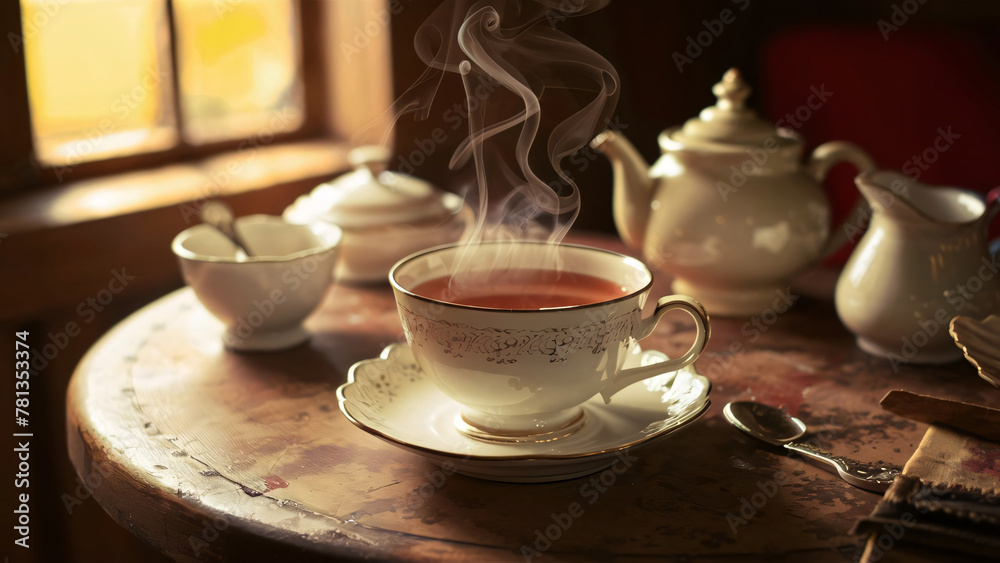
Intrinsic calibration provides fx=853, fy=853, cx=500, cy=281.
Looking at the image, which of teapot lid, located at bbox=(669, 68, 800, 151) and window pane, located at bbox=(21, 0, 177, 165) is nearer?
teapot lid, located at bbox=(669, 68, 800, 151)

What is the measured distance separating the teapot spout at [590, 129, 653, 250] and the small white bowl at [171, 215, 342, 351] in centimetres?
46

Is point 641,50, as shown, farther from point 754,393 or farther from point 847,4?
point 754,393

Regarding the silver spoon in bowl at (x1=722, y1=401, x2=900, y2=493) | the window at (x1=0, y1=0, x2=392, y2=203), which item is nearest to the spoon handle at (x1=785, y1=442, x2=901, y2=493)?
the silver spoon in bowl at (x1=722, y1=401, x2=900, y2=493)

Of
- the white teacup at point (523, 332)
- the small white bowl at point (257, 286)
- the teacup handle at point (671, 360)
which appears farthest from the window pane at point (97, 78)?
the teacup handle at point (671, 360)

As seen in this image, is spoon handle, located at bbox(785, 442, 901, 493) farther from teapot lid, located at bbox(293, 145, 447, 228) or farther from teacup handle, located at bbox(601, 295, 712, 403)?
teapot lid, located at bbox(293, 145, 447, 228)

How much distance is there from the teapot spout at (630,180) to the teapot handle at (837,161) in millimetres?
262

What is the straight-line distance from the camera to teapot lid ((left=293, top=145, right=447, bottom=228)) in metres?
1.49

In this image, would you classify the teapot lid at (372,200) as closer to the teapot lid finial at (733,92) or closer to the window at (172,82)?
the teapot lid finial at (733,92)

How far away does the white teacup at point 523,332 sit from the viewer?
0.81 meters

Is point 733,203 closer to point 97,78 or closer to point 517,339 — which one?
point 517,339

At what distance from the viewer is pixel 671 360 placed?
899 millimetres

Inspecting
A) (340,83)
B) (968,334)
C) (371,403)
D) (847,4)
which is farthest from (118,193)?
(847,4)

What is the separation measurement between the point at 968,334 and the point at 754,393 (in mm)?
256

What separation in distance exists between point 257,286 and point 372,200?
1.25 feet
